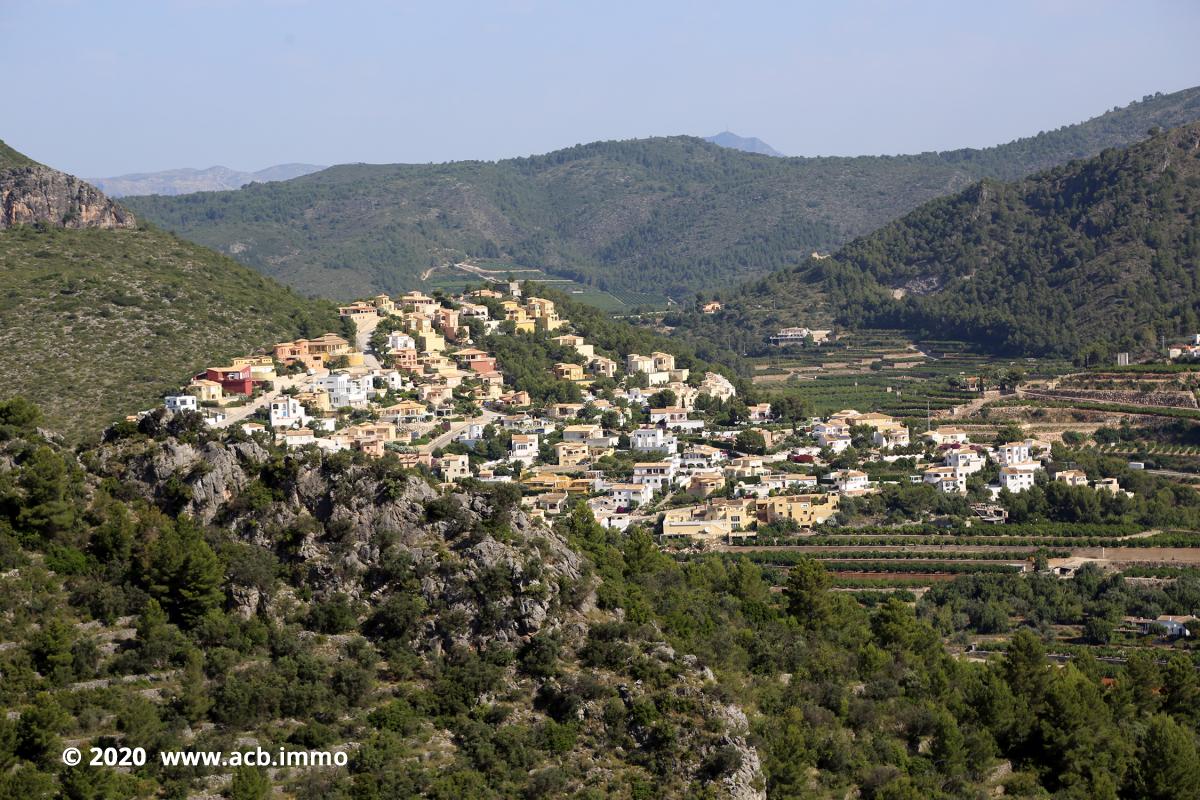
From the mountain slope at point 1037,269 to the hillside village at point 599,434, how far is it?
19.8 m

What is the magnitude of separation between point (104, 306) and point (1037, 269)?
5328 cm

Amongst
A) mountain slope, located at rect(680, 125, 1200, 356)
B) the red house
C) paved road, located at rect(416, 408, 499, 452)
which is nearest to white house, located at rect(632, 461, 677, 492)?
paved road, located at rect(416, 408, 499, 452)

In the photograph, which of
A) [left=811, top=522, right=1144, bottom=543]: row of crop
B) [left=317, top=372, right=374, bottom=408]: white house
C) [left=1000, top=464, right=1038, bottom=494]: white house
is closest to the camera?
[left=811, top=522, right=1144, bottom=543]: row of crop

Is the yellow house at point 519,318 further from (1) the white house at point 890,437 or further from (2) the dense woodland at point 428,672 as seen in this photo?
(2) the dense woodland at point 428,672

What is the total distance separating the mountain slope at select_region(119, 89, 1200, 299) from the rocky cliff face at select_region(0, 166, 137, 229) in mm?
61906

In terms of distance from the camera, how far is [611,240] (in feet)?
561

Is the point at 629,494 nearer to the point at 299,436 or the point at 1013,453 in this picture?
the point at 299,436


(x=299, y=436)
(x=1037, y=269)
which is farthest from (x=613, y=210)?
(x=299, y=436)

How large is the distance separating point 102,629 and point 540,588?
6158mm

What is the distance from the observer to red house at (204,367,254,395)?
51425mm

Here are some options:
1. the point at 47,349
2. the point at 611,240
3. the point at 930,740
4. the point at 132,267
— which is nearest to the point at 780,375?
the point at 132,267

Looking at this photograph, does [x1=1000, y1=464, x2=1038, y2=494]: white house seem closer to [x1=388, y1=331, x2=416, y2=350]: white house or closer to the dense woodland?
[x1=388, y1=331, x2=416, y2=350]: white house

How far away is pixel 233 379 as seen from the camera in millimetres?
51562

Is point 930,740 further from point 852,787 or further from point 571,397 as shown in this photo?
point 571,397
